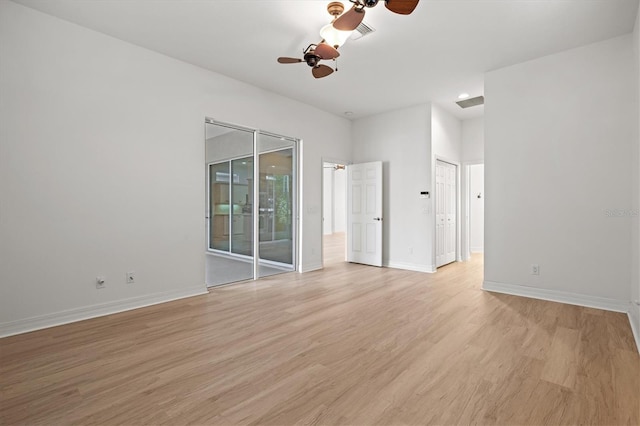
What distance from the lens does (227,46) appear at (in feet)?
12.9

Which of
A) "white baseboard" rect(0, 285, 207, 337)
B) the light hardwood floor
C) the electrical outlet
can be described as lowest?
the light hardwood floor

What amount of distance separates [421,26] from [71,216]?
13.9 ft

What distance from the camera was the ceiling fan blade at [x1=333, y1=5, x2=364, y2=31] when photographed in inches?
102

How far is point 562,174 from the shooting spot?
404cm

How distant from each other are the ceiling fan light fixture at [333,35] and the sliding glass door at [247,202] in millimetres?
2356

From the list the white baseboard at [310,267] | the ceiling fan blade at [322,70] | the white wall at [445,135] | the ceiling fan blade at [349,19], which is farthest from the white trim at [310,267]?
the ceiling fan blade at [349,19]

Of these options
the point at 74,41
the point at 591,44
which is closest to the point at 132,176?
the point at 74,41

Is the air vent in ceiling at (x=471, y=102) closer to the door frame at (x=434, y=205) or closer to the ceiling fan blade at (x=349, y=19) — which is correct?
the door frame at (x=434, y=205)

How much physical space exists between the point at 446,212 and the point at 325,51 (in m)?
4.62

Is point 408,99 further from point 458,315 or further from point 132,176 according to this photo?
point 132,176

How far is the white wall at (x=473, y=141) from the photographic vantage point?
22.9ft

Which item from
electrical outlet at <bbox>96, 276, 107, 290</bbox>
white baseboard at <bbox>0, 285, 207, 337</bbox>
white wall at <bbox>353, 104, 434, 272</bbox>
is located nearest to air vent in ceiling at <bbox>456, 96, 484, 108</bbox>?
white wall at <bbox>353, 104, 434, 272</bbox>

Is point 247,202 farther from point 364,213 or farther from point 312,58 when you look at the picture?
point 312,58

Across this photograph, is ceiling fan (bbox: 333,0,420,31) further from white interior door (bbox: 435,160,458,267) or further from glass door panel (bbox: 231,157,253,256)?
white interior door (bbox: 435,160,458,267)
